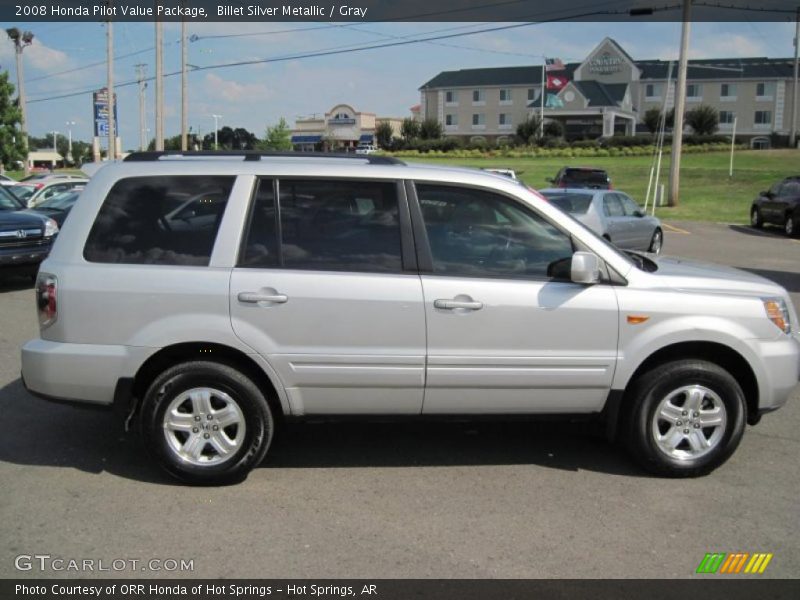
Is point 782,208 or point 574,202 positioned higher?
point 574,202

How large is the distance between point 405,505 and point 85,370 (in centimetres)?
198

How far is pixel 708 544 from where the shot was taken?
152 inches

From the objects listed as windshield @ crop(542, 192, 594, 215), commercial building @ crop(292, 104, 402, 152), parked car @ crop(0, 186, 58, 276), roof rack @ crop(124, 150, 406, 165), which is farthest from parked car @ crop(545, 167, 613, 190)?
commercial building @ crop(292, 104, 402, 152)

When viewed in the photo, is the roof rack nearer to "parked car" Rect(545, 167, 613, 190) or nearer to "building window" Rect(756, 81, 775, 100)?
"parked car" Rect(545, 167, 613, 190)

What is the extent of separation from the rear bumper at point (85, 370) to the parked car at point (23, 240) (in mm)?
7820

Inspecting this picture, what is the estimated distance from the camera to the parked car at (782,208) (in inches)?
869

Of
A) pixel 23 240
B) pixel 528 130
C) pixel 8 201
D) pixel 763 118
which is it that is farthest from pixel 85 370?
pixel 763 118

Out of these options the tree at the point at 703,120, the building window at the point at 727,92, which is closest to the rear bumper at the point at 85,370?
the tree at the point at 703,120

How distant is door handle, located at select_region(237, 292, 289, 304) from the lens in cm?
433

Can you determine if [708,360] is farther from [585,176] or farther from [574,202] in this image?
[585,176]

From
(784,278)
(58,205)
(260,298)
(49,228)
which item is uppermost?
(260,298)

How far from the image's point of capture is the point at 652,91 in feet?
276

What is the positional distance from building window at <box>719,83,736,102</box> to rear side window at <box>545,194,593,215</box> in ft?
244

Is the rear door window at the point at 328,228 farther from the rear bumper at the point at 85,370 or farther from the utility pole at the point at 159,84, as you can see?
the utility pole at the point at 159,84
